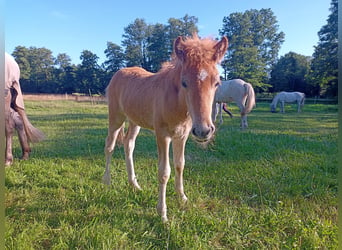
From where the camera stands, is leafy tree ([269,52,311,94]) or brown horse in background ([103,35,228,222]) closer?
brown horse in background ([103,35,228,222])

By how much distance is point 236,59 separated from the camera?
50.2ft

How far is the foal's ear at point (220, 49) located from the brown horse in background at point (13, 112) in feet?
12.5

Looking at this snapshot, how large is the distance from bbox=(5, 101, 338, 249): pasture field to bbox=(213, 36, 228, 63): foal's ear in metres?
1.74

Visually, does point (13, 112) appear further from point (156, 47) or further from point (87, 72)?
point (87, 72)

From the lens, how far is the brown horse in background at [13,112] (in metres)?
3.87

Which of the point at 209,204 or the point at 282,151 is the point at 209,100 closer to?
the point at 209,204

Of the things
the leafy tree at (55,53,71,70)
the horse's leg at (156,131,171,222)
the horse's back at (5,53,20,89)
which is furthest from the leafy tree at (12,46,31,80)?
the horse's leg at (156,131,171,222)

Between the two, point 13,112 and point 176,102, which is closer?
point 176,102

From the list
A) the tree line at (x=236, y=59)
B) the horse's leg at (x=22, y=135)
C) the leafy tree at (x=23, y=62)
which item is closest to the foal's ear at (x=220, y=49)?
the horse's leg at (x=22, y=135)

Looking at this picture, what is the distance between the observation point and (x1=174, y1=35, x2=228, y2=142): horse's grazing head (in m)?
1.86

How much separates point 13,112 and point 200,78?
4.16 m

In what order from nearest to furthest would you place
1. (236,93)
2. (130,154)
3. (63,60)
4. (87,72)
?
(130,154) → (236,93) → (87,72) → (63,60)

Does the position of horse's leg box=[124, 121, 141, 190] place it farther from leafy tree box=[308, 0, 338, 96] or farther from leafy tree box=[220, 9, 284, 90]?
leafy tree box=[308, 0, 338, 96]

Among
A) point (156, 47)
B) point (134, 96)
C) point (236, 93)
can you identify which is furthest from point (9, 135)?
point (156, 47)
